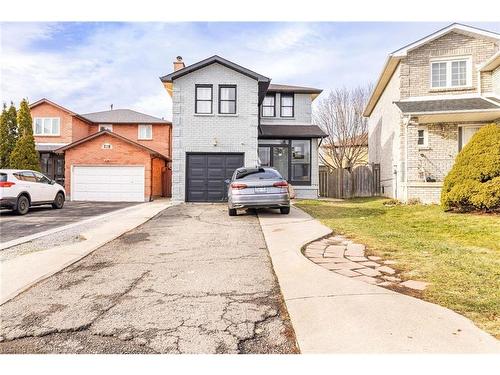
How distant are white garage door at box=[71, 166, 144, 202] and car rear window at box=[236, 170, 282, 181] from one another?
1070 centimetres

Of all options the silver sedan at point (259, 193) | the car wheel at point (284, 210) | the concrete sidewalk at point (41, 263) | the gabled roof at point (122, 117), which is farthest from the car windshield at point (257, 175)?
the gabled roof at point (122, 117)

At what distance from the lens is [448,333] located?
112 inches

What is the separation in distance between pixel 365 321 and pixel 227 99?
14762 millimetres

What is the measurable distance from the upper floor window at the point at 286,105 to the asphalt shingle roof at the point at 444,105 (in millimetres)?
6780

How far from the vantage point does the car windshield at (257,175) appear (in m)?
10.7

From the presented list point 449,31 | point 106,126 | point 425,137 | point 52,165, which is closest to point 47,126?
point 52,165

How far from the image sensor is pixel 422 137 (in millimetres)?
15898

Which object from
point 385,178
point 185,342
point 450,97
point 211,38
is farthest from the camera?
point 385,178

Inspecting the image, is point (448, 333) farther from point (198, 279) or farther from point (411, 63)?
point (411, 63)

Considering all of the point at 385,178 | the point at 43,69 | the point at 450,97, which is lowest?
the point at 385,178

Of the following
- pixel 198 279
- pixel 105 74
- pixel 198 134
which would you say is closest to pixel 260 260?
pixel 198 279

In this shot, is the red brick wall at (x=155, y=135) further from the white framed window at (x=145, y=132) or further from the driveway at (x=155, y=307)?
the driveway at (x=155, y=307)

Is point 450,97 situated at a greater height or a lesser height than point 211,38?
greater

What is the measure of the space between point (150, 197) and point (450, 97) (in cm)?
1594
